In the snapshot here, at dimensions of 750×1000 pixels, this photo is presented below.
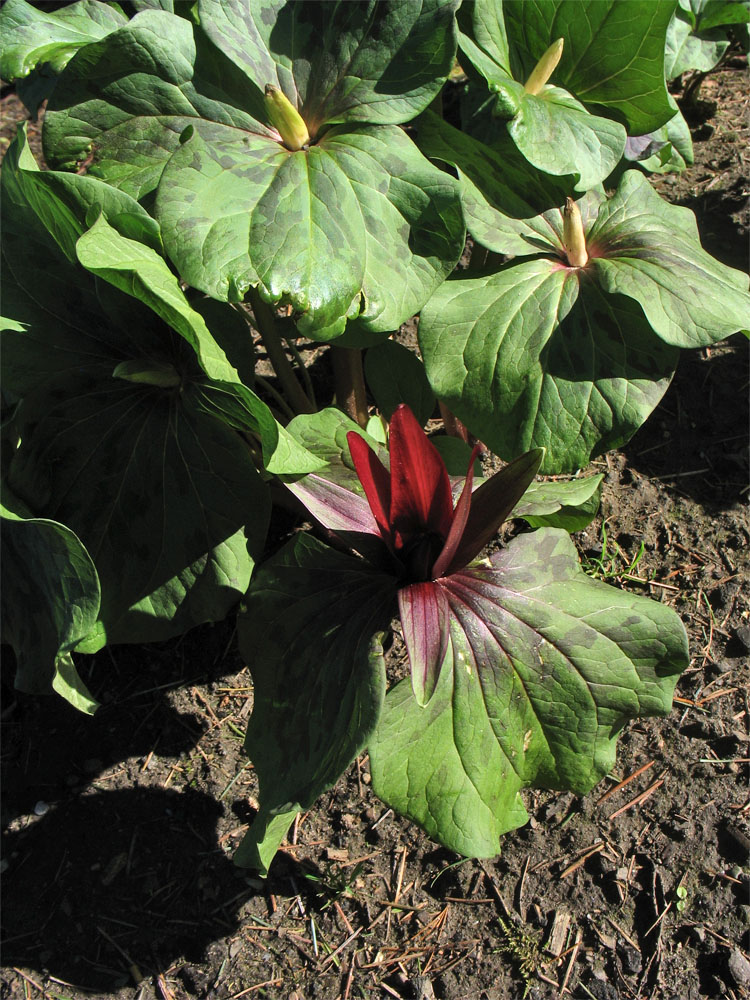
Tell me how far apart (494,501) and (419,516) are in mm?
165

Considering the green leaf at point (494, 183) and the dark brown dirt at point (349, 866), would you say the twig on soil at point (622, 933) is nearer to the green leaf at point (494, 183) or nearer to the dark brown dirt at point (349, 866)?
the dark brown dirt at point (349, 866)

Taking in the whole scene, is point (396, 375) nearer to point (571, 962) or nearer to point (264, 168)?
point (264, 168)

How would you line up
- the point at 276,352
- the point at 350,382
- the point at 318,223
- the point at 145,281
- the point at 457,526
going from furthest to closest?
the point at 350,382 → the point at 276,352 → the point at 318,223 → the point at 457,526 → the point at 145,281

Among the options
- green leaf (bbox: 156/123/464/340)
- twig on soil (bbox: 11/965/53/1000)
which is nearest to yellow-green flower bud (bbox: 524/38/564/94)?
green leaf (bbox: 156/123/464/340)

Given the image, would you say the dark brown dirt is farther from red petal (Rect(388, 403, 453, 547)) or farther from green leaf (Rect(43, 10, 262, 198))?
green leaf (Rect(43, 10, 262, 198))

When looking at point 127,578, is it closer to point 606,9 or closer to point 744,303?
point 744,303

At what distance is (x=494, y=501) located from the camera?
5.49 ft

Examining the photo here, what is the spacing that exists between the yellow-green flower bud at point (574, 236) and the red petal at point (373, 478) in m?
0.82

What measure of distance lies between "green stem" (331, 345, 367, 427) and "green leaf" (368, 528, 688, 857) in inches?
32.4

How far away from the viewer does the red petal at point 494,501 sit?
1.62m

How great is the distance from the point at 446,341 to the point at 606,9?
0.87m

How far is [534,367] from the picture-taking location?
1941mm

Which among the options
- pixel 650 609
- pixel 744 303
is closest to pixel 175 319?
pixel 650 609

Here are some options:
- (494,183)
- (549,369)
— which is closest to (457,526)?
(549,369)
